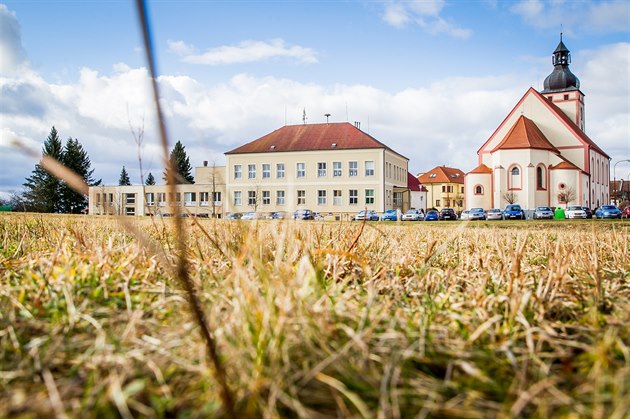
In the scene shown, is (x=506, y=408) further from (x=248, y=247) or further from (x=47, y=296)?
(x=47, y=296)

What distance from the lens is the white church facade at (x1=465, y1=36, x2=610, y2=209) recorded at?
59656mm

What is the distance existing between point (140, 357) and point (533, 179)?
63.0 metres

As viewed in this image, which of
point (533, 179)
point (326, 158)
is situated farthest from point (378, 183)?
point (533, 179)

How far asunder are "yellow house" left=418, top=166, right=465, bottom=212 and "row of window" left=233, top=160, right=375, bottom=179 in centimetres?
5169

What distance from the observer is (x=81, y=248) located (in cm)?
318

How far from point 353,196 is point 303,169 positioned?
22.5 ft

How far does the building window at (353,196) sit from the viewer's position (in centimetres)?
6238

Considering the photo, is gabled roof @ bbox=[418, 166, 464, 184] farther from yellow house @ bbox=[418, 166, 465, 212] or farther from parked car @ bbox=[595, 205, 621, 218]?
parked car @ bbox=[595, 205, 621, 218]

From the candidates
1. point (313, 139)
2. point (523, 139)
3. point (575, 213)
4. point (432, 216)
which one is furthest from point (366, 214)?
point (523, 139)

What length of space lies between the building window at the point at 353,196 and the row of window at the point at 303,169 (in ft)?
6.34

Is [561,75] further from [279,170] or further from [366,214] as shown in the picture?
[366,214]

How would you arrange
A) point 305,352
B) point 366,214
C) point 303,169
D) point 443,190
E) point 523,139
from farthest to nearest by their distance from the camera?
point 443,190 → point 303,169 → point 523,139 → point 366,214 → point 305,352

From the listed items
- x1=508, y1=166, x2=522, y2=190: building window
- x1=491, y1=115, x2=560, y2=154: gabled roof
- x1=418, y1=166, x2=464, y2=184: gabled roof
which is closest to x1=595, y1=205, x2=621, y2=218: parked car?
x1=508, y1=166, x2=522, y2=190: building window

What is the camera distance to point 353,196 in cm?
6262
